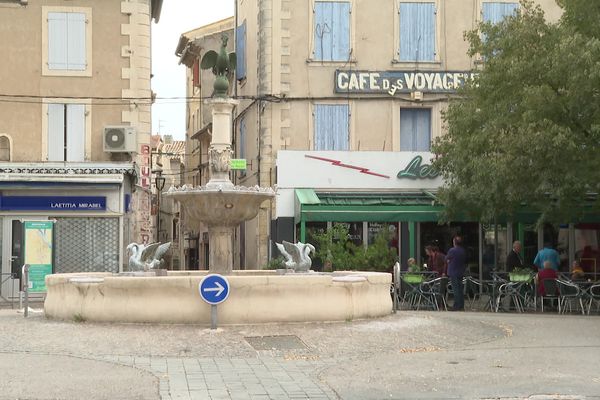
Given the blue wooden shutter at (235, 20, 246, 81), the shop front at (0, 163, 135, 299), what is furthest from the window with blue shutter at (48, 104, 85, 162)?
the blue wooden shutter at (235, 20, 246, 81)

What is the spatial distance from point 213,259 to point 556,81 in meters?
7.47

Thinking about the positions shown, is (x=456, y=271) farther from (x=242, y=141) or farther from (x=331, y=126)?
(x=242, y=141)

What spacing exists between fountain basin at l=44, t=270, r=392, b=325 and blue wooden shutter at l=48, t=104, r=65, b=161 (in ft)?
36.6

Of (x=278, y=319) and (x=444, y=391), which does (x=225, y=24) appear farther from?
(x=444, y=391)

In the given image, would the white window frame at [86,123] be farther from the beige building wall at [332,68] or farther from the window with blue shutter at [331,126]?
the window with blue shutter at [331,126]

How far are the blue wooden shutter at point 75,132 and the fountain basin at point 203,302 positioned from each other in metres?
11.2

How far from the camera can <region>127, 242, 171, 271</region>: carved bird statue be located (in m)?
16.4

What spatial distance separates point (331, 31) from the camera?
26547 millimetres

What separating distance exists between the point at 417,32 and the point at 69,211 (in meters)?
10.3

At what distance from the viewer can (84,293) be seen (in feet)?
46.6

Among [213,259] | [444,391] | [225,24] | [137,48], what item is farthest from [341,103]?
[225,24]

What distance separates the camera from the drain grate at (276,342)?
40.7ft

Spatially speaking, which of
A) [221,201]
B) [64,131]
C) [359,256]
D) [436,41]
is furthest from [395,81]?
[221,201]

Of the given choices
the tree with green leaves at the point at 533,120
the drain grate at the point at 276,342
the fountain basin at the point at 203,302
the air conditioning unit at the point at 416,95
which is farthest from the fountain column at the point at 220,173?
the air conditioning unit at the point at 416,95
